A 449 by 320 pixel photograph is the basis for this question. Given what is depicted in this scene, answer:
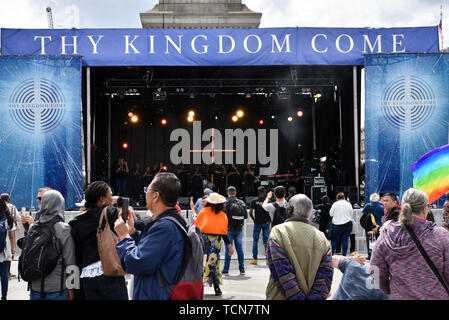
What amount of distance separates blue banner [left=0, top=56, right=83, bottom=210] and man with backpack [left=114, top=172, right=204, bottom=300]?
10606 millimetres

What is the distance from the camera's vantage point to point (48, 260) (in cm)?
371

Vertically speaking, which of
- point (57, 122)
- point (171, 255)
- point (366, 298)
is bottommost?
point (366, 298)

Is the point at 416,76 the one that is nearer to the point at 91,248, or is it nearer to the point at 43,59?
the point at 43,59

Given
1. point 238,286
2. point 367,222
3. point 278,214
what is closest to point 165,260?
point 238,286

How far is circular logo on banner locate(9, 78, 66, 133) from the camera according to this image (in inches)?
516

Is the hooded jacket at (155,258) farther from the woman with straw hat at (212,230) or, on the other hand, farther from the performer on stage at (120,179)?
the performer on stage at (120,179)

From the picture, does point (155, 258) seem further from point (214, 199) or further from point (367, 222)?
point (367, 222)

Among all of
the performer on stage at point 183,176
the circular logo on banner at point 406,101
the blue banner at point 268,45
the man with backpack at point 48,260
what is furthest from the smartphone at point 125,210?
the performer on stage at point 183,176

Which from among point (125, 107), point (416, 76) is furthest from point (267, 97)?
point (416, 76)

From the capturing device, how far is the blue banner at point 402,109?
13.3m

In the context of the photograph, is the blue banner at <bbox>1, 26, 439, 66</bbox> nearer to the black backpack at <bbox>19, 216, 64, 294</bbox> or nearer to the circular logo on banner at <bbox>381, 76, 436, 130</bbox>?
the circular logo on banner at <bbox>381, 76, 436, 130</bbox>

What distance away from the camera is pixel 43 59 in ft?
43.4

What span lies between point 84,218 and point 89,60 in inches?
408

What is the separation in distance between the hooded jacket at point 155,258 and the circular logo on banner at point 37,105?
11.1m
